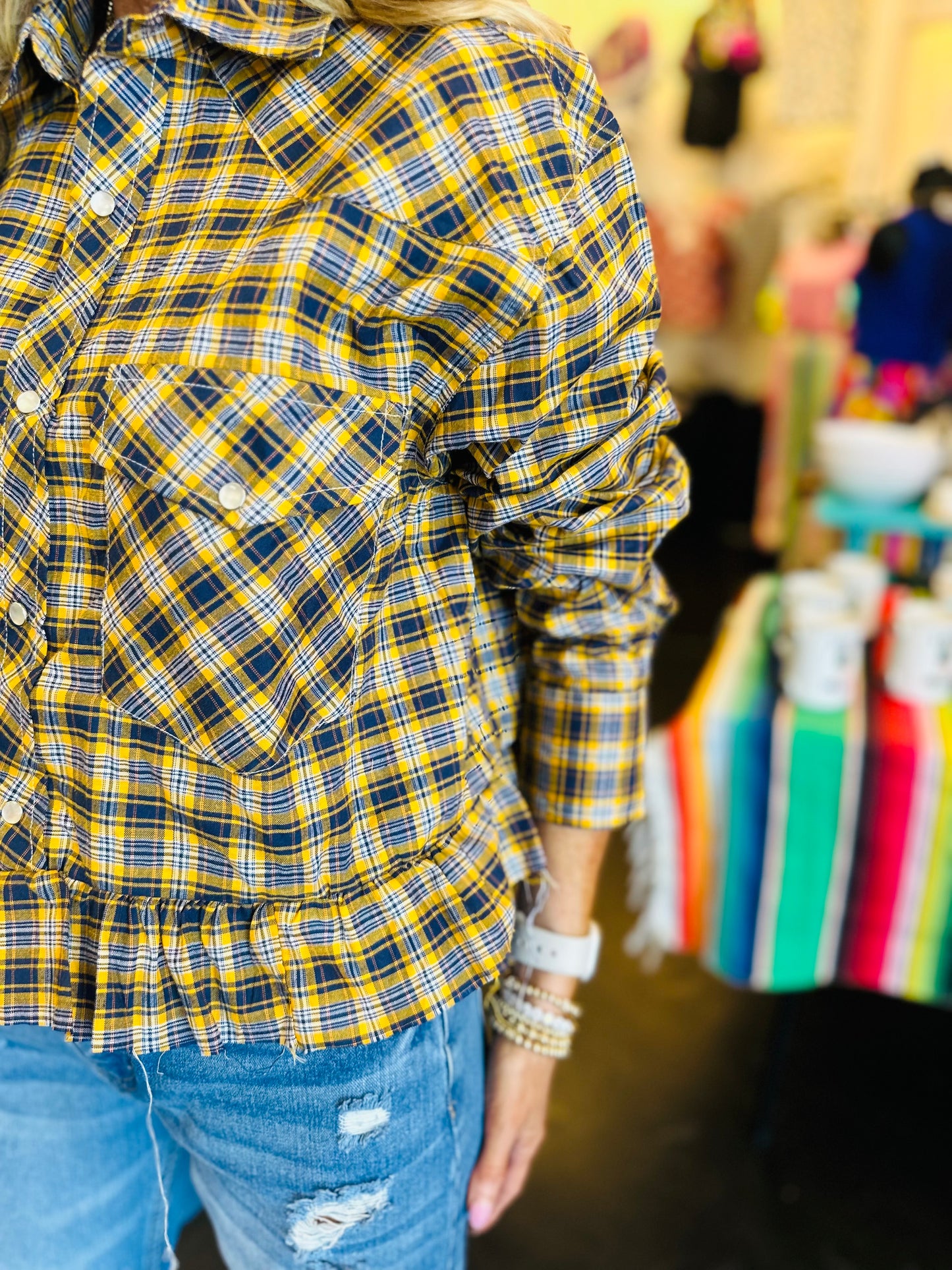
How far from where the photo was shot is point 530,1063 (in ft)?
2.38

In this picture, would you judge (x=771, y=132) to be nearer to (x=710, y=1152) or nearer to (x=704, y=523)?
(x=704, y=523)

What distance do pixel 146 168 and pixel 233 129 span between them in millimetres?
55

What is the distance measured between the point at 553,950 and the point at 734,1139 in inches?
41.2

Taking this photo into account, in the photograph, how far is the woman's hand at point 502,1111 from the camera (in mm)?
724

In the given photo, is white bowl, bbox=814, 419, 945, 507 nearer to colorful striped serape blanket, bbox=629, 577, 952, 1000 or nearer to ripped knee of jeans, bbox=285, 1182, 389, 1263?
colorful striped serape blanket, bbox=629, 577, 952, 1000

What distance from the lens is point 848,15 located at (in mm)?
3109

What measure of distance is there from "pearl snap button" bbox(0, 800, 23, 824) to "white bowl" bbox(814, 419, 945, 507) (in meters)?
1.71

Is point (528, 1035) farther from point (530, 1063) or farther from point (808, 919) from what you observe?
point (808, 919)

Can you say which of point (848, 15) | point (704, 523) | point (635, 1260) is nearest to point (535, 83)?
point (635, 1260)

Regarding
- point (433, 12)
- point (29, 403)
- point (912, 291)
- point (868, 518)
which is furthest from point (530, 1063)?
point (912, 291)

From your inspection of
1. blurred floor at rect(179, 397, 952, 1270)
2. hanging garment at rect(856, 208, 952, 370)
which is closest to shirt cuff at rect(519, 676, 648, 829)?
blurred floor at rect(179, 397, 952, 1270)

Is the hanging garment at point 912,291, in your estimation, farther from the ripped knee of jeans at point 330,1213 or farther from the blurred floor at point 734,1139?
the ripped knee of jeans at point 330,1213

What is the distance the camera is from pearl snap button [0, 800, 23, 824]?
23.1 inches

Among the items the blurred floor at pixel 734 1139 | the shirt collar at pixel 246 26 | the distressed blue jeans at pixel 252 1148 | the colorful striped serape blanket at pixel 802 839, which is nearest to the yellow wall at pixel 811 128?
the colorful striped serape blanket at pixel 802 839
